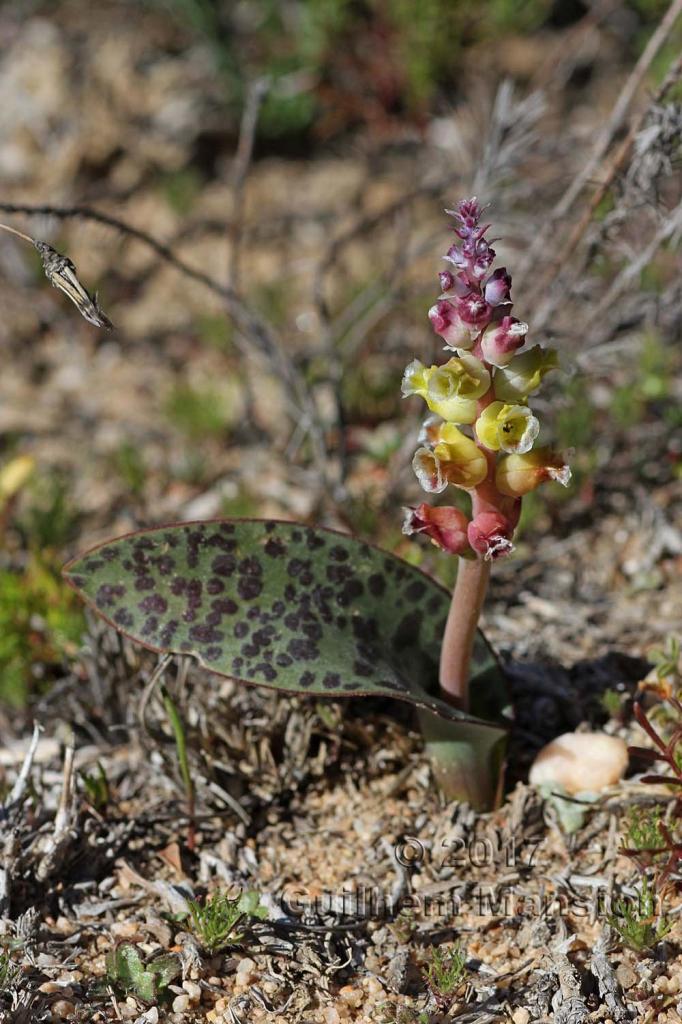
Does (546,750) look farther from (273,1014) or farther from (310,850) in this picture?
(273,1014)

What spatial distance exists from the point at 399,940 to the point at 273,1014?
24 centimetres

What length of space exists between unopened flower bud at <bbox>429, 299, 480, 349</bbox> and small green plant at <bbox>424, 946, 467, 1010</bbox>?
95cm

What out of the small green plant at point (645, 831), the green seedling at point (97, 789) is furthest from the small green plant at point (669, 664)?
the green seedling at point (97, 789)

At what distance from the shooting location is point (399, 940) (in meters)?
1.84

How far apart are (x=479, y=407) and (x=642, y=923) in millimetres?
855

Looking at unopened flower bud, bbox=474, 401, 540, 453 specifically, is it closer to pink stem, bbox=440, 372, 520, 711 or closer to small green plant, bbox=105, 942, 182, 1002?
pink stem, bbox=440, 372, 520, 711


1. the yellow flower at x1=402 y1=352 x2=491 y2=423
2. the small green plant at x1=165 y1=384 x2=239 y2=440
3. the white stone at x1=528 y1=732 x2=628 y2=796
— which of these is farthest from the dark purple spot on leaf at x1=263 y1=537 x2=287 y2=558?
the small green plant at x1=165 y1=384 x2=239 y2=440

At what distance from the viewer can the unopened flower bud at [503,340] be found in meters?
1.47

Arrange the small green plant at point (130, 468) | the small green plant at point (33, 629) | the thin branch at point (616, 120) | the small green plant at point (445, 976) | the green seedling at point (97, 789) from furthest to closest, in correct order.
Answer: the small green plant at point (130, 468)
the small green plant at point (33, 629)
the thin branch at point (616, 120)
the green seedling at point (97, 789)
the small green plant at point (445, 976)

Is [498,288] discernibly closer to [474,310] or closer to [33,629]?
[474,310]

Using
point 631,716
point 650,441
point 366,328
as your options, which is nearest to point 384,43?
point 366,328

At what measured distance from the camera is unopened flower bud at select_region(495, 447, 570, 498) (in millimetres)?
1578

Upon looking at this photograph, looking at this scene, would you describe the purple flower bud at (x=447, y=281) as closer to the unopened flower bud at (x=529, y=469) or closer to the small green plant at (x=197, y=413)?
the unopened flower bud at (x=529, y=469)

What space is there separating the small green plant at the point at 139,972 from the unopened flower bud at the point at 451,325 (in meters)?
1.10
